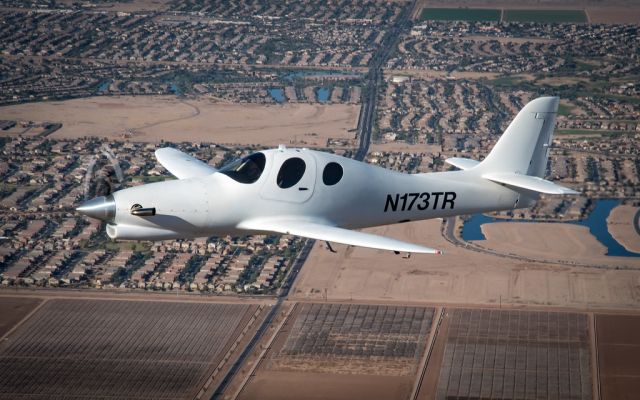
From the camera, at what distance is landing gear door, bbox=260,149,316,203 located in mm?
56094

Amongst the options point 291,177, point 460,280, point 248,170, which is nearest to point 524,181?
point 291,177

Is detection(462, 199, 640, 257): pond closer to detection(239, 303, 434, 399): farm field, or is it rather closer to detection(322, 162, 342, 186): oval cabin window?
detection(239, 303, 434, 399): farm field

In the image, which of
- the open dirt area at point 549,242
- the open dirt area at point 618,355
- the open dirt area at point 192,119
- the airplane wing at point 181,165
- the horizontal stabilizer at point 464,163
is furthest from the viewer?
the open dirt area at point 192,119

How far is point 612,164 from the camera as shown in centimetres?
14162

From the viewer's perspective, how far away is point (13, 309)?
99.4 metres

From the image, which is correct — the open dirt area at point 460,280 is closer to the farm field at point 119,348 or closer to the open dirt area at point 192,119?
the farm field at point 119,348

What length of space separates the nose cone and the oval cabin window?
9.44 m

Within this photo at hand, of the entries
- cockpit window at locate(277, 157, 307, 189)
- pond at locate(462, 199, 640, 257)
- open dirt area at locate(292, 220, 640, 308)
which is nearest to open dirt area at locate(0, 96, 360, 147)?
pond at locate(462, 199, 640, 257)

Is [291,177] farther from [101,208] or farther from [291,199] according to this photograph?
[101,208]

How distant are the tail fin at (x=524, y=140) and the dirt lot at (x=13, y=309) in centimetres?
4619

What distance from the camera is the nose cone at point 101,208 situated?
173ft

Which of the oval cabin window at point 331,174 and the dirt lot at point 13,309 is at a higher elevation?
the oval cabin window at point 331,174

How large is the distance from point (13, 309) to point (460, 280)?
1364 inches

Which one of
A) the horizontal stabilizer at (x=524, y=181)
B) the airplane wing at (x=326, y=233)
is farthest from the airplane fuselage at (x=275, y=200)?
the horizontal stabilizer at (x=524, y=181)
